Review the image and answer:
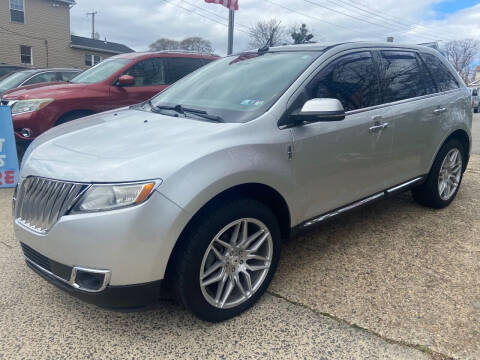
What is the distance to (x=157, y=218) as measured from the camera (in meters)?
2.07

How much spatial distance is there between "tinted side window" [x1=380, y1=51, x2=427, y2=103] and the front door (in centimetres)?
19

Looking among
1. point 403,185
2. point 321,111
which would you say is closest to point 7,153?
point 321,111

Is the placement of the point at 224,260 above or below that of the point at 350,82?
below

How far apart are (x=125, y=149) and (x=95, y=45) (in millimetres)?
32894

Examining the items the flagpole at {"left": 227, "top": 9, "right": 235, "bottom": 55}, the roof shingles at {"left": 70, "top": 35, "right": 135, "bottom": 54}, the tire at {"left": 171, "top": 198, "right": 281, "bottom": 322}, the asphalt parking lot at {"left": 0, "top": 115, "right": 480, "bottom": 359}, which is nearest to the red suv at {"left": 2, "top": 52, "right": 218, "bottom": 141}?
the asphalt parking lot at {"left": 0, "top": 115, "right": 480, "bottom": 359}

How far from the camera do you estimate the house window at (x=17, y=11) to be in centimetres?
2504

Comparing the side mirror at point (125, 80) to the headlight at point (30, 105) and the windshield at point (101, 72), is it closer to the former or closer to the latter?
the windshield at point (101, 72)

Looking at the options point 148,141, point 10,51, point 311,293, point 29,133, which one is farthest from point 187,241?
point 10,51

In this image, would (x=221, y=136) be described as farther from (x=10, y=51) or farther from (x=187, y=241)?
(x=10, y=51)

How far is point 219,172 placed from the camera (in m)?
2.29

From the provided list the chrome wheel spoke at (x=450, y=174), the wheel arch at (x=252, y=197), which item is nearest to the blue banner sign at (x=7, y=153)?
the wheel arch at (x=252, y=197)

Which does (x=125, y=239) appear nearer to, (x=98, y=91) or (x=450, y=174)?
(x=450, y=174)

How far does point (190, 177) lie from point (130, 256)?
1.67ft

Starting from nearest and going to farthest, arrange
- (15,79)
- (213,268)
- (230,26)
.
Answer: (213,268) → (15,79) → (230,26)
